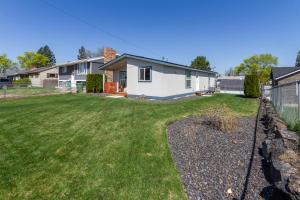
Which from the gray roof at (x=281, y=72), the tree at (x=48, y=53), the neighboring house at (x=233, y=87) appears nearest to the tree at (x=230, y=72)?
the neighboring house at (x=233, y=87)

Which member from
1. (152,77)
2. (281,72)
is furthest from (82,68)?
(281,72)

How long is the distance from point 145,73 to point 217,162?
469 inches

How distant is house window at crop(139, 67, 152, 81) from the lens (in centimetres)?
1521

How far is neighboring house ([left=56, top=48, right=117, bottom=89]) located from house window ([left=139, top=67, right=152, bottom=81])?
11.6 meters

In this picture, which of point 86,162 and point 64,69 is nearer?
point 86,162

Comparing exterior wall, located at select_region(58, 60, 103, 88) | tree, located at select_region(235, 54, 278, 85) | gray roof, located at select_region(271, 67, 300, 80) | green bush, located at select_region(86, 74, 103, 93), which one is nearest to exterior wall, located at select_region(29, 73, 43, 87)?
exterior wall, located at select_region(58, 60, 103, 88)

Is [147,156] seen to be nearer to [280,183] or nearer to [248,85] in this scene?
[280,183]

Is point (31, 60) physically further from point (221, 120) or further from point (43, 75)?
point (221, 120)

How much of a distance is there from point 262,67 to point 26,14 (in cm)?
6205

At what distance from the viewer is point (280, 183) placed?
2842mm

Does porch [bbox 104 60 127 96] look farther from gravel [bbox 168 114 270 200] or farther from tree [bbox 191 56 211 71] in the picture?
tree [bbox 191 56 211 71]

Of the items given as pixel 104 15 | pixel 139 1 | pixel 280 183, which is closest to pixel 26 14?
pixel 104 15

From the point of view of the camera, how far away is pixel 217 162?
4.32 meters

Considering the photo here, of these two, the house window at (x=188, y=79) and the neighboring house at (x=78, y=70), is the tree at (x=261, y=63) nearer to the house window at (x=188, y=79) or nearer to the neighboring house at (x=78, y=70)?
the house window at (x=188, y=79)
